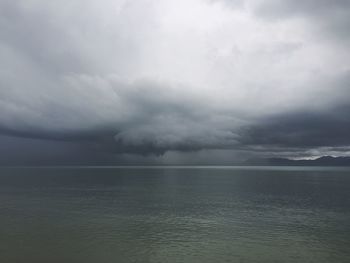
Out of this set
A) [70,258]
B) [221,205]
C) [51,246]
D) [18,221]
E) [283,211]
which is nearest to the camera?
[70,258]

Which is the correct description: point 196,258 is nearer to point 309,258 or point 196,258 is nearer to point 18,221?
point 309,258

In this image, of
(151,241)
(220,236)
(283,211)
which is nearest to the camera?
(151,241)

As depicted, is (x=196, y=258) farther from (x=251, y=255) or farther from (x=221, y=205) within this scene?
(x=221, y=205)

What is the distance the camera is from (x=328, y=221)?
83.8 metres

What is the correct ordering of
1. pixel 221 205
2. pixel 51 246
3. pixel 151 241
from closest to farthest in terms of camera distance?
1. pixel 51 246
2. pixel 151 241
3. pixel 221 205

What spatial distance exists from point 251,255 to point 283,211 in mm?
52932

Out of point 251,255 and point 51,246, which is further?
point 51,246

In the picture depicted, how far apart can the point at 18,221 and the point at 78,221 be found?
15239mm

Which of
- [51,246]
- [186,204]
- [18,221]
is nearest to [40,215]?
[18,221]

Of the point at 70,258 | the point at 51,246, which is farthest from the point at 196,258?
the point at 51,246

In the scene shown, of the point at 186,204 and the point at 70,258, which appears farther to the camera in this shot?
the point at 186,204

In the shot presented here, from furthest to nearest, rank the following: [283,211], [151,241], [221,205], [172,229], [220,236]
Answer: [221,205], [283,211], [172,229], [220,236], [151,241]

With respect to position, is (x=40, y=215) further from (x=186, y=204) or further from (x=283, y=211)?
(x=283, y=211)

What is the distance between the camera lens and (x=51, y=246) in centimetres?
5538
